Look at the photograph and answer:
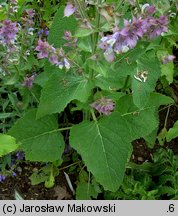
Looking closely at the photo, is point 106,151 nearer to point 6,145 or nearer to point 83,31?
Result: point 6,145

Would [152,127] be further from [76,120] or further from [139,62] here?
[76,120]

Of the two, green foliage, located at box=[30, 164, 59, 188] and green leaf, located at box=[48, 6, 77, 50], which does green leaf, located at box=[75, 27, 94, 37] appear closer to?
green leaf, located at box=[48, 6, 77, 50]

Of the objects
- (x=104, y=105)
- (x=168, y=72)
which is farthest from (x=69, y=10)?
(x=168, y=72)

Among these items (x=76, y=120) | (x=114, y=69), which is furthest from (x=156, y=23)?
(x=76, y=120)

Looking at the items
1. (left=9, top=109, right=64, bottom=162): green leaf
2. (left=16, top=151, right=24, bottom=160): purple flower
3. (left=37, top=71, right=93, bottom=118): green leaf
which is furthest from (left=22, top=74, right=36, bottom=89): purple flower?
(left=16, top=151, right=24, bottom=160): purple flower

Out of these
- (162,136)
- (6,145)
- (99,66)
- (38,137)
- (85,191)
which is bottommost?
(85,191)

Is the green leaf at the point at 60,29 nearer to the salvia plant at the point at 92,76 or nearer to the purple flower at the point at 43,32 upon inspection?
the salvia plant at the point at 92,76

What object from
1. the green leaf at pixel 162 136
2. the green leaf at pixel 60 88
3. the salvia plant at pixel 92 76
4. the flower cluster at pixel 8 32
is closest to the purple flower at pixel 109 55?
the salvia plant at pixel 92 76
